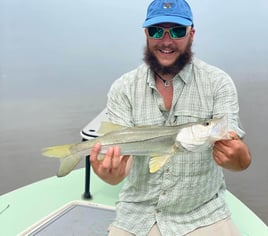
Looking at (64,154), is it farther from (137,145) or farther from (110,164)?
(137,145)

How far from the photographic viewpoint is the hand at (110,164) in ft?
6.91

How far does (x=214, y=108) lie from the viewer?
97.3 inches

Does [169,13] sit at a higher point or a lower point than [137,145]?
higher

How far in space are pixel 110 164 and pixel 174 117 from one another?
0.52 m

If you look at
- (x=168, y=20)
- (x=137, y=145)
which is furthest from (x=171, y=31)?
(x=137, y=145)

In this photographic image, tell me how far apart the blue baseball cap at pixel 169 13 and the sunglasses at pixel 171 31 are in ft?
0.10

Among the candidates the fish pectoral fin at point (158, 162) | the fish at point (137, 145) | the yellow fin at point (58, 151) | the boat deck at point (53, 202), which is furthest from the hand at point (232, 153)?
the boat deck at point (53, 202)

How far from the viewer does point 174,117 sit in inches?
98.1

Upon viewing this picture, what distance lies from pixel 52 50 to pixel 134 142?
1620 centimetres

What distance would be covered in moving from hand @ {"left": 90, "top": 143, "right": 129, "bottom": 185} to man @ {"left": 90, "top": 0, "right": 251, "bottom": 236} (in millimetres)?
221

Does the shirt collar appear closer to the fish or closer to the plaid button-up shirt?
the plaid button-up shirt

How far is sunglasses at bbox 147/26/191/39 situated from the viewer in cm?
249

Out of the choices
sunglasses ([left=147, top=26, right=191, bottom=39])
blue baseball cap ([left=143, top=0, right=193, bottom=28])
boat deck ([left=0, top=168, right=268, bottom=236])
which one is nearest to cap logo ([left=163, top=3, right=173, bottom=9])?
blue baseball cap ([left=143, top=0, right=193, bottom=28])

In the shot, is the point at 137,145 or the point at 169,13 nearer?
the point at 137,145
